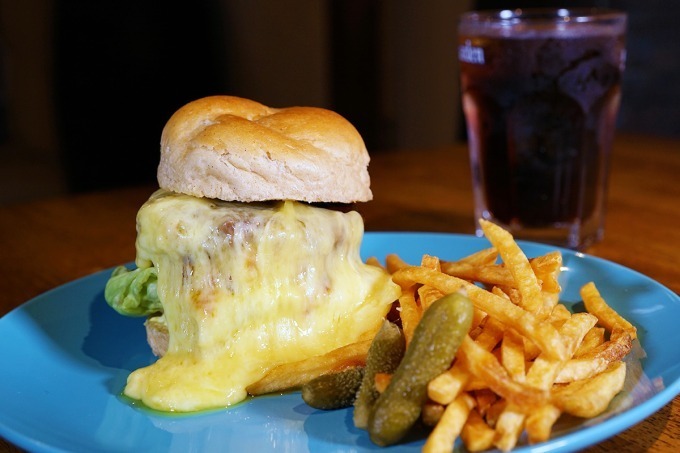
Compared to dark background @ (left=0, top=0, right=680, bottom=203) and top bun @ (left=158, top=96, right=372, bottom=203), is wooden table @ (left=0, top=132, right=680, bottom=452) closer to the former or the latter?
top bun @ (left=158, top=96, right=372, bottom=203)

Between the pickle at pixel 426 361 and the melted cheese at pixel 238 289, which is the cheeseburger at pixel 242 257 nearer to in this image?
the melted cheese at pixel 238 289

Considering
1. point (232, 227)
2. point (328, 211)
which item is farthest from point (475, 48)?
point (232, 227)

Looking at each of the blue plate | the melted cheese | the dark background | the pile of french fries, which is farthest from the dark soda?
the dark background

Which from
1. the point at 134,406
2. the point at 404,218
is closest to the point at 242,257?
the point at 134,406

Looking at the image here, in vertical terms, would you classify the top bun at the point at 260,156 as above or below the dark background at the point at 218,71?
above

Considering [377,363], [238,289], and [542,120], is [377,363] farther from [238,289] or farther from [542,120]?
[542,120]

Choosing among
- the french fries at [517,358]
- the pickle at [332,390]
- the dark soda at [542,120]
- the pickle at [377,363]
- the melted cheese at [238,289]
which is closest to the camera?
the french fries at [517,358]

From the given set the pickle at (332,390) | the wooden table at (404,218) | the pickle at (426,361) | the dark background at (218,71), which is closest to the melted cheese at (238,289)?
the pickle at (332,390)
